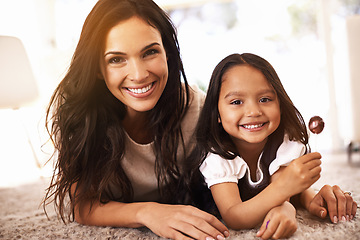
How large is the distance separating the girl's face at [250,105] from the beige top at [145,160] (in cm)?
27

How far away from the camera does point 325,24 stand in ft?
9.59

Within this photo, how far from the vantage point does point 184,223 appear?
0.86 m

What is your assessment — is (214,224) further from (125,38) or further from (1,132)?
(1,132)

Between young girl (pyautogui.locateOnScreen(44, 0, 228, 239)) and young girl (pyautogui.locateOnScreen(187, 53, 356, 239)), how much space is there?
0.11 meters

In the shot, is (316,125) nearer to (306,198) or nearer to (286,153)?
(286,153)

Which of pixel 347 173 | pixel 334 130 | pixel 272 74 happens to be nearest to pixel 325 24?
pixel 334 130

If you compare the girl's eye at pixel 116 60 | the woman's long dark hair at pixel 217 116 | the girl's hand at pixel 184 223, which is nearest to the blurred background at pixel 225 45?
the girl's eye at pixel 116 60

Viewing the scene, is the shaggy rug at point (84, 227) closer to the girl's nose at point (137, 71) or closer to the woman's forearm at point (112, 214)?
the woman's forearm at point (112, 214)

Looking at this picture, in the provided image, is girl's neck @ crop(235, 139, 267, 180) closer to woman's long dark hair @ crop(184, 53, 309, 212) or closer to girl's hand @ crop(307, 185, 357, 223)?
woman's long dark hair @ crop(184, 53, 309, 212)

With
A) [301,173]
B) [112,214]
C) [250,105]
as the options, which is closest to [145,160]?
[112,214]

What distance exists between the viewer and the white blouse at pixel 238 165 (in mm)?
953

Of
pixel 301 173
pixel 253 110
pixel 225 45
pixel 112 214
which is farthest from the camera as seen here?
pixel 225 45

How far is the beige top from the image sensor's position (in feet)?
3.85

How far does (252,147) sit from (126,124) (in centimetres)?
44
